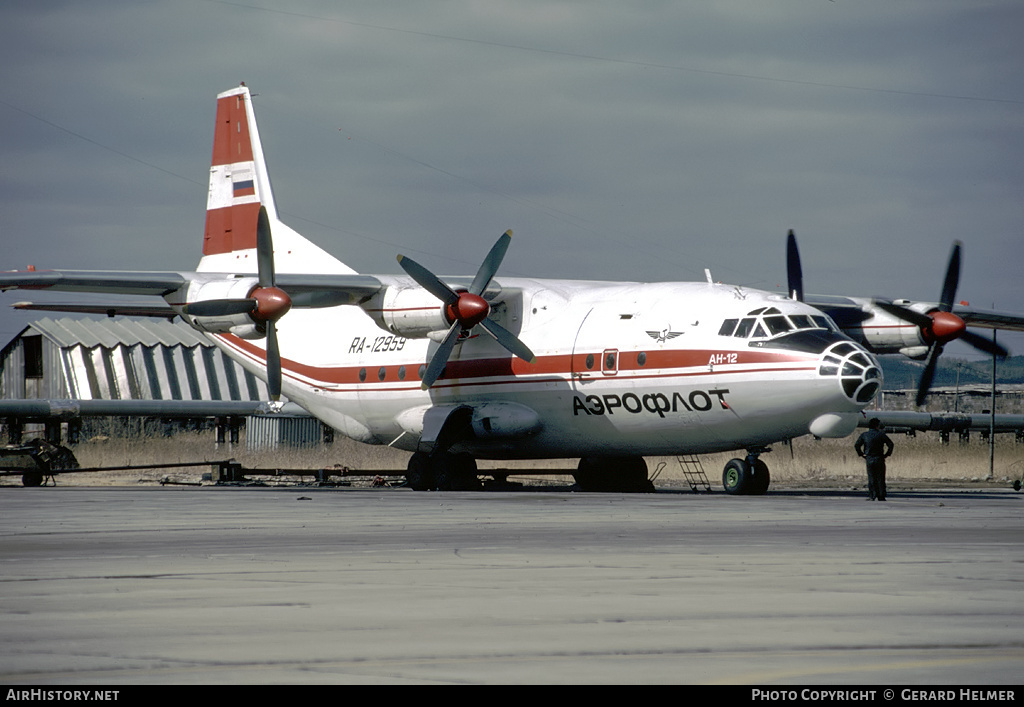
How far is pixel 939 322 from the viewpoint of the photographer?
2716 centimetres

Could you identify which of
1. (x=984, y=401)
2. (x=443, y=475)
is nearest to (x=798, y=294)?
(x=443, y=475)

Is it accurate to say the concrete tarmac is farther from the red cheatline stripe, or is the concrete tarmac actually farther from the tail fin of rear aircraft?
the tail fin of rear aircraft

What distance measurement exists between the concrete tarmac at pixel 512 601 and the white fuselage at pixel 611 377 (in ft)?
21.5

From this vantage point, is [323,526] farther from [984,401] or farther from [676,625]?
[984,401]

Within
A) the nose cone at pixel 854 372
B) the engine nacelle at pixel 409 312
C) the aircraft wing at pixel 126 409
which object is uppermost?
the engine nacelle at pixel 409 312

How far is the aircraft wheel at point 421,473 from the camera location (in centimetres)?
2789

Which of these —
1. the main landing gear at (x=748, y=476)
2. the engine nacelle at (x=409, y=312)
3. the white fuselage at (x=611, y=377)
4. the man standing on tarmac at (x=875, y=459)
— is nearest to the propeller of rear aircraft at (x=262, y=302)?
the engine nacelle at (x=409, y=312)

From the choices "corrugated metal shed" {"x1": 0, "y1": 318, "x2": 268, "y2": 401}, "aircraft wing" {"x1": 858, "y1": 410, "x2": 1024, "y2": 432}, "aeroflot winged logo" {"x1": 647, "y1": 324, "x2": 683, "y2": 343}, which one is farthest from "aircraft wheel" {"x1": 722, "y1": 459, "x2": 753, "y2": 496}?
"corrugated metal shed" {"x1": 0, "y1": 318, "x2": 268, "y2": 401}

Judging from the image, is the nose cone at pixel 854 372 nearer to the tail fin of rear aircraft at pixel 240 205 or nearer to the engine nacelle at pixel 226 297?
the engine nacelle at pixel 226 297

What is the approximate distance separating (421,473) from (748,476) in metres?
7.70

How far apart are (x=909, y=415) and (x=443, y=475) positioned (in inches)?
655

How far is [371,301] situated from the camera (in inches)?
1091

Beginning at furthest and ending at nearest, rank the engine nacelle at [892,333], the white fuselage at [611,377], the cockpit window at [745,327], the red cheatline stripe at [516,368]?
the engine nacelle at [892,333] < the cockpit window at [745,327] < the red cheatline stripe at [516,368] < the white fuselage at [611,377]

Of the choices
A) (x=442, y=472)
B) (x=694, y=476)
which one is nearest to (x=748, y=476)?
(x=442, y=472)
